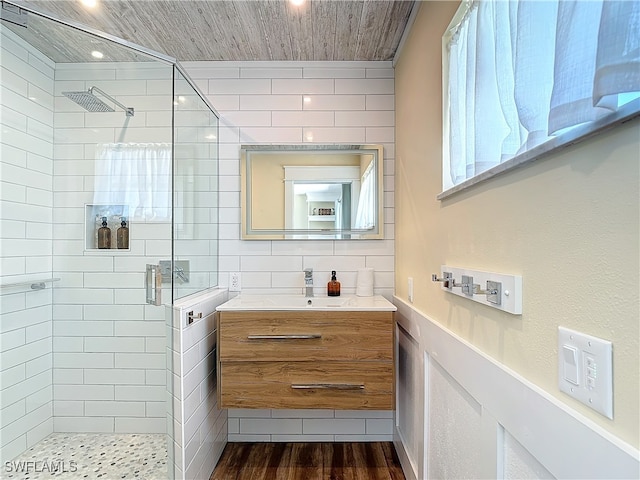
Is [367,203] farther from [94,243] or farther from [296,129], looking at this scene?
[94,243]

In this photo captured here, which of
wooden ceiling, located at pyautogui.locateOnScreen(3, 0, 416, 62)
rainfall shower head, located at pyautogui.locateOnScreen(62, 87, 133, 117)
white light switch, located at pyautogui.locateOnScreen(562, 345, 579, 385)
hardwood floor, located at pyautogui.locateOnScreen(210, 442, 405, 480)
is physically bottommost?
hardwood floor, located at pyautogui.locateOnScreen(210, 442, 405, 480)

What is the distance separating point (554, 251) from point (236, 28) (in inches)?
77.3

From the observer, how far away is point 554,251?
2.22 ft

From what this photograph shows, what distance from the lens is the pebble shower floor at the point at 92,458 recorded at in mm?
1716

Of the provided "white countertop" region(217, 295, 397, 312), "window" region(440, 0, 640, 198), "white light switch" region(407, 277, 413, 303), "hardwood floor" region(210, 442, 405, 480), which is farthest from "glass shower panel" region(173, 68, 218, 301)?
"window" region(440, 0, 640, 198)

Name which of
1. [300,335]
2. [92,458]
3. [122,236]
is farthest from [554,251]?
[92,458]

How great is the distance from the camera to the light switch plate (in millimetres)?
535

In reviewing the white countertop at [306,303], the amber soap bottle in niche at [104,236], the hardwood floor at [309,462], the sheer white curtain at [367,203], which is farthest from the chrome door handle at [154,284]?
the sheer white curtain at [367,203]

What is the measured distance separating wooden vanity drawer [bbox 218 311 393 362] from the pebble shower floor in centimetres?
63

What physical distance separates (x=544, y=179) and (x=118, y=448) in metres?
2.41

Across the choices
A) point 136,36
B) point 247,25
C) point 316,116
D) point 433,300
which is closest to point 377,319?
point 433,300

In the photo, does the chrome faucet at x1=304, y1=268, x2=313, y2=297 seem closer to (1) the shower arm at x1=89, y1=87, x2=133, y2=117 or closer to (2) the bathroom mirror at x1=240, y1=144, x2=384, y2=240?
(2) the bathroom mirror at x1=240, y1=144, x2=384, y2=240

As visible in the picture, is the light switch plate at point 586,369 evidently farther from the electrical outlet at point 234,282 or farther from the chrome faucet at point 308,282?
the electrical outlet at point 234,282

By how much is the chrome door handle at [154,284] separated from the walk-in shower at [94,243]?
0.01 meters
